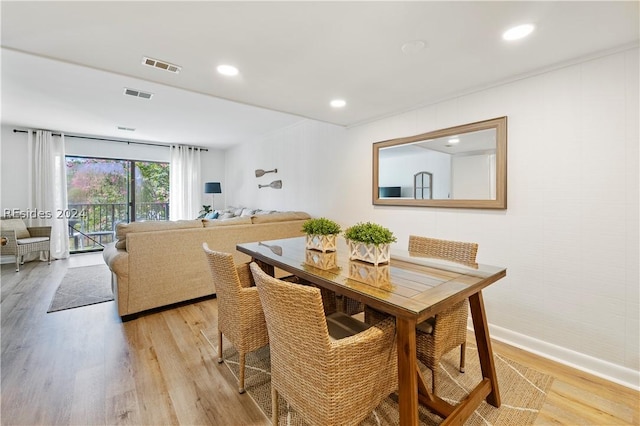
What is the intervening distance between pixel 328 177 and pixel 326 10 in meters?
2.65

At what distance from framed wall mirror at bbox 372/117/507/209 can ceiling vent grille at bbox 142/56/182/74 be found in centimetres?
213

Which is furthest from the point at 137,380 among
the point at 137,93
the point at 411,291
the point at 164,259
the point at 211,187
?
the point at 211,187

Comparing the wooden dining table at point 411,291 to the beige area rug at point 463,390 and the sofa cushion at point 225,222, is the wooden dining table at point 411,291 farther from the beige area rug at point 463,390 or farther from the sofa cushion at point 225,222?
the sofa cushion at point 225,222

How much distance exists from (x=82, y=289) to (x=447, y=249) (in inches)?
171

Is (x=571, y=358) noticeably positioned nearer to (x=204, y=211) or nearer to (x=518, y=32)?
(x=518, y=32)

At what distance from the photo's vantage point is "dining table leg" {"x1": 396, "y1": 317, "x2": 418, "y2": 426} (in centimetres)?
111

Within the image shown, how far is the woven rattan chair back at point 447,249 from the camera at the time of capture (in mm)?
1839

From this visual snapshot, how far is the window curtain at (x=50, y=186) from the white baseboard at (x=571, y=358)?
280 inches

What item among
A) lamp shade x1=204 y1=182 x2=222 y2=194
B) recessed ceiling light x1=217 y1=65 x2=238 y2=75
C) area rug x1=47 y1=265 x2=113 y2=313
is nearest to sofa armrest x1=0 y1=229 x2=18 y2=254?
area rug x1=47 y1=265 x2=113 y2=313

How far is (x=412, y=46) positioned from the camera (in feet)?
5.78

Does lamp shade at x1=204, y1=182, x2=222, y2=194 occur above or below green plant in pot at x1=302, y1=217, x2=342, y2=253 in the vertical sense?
above

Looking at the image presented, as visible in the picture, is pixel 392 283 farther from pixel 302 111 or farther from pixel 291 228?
pixel 291 228

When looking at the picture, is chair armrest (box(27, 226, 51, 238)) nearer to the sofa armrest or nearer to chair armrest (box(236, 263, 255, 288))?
the sofa armrest

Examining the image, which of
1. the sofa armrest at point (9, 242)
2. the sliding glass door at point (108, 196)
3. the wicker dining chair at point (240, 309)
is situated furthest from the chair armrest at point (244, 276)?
the sliding glass door at point (108, 196)
